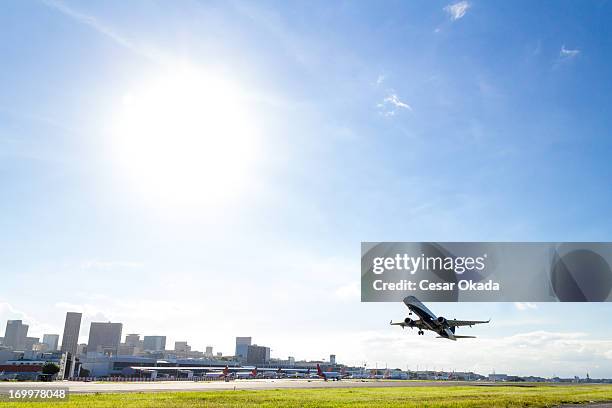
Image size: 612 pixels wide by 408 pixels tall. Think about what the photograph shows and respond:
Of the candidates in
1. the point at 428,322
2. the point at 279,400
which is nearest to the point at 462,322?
the point at 428,322

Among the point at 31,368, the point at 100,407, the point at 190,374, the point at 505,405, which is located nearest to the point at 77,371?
the point at 31,368

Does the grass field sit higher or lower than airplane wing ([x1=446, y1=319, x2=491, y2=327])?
lower

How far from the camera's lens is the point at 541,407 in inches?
2213

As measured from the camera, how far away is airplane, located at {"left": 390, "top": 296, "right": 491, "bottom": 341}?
76.9 metres

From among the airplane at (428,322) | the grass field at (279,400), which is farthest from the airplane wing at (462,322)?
the grass field at (279,400)

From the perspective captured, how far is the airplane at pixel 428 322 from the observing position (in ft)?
252

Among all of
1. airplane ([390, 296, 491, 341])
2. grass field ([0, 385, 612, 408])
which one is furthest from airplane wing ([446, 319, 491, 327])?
grass field ([0, 385, 612, 408])

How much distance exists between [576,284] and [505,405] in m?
17.2

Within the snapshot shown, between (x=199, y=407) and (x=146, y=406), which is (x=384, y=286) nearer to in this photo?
(x=199, y=407)

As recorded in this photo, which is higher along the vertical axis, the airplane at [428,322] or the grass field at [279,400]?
the airplane at [428,322]

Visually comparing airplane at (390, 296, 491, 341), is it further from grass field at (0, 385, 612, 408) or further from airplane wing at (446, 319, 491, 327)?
grass field at (0, 385, 612, 408)

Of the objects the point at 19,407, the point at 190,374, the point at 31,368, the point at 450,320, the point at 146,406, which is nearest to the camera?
the point at 19,407

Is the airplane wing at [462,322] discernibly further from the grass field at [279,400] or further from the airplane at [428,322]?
the grass field at [279,400]

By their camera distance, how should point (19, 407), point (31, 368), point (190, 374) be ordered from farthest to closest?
point (190, 374), point (31, 368), point (19, 407)
